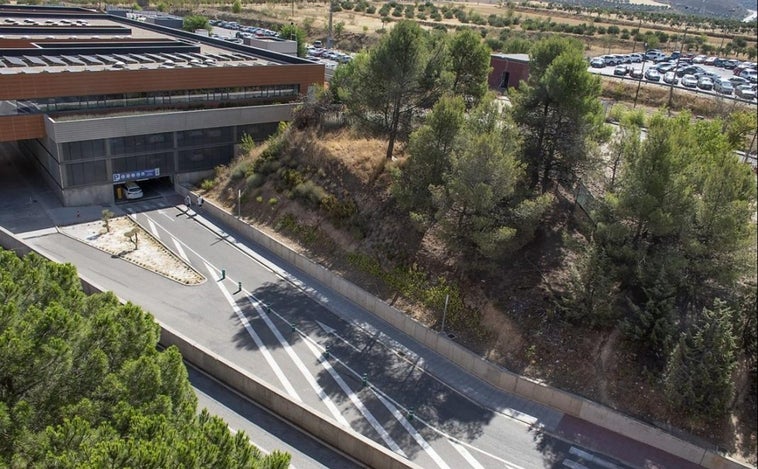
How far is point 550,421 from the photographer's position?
23438 mm

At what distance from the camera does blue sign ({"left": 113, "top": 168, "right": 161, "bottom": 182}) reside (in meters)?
40.8

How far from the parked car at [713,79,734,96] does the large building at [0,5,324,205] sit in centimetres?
4353

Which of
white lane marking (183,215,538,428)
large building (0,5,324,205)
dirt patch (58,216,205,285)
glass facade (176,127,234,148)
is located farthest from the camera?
glass facade (176,127,234,148)

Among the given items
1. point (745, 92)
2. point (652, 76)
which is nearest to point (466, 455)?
point (745, 92)

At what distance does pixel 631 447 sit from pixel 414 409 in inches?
338

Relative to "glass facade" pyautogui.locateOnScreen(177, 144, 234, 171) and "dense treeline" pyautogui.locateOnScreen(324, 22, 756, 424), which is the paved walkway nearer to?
"dense treeline" pyautogui.locateOnScreen(324, 22, 756, 424)

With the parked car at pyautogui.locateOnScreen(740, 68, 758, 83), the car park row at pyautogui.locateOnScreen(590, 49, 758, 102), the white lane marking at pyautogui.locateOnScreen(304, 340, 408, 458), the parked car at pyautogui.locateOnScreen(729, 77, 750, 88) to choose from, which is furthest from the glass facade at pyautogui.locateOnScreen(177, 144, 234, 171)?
the parked car at pyautogui.locateOnScreen(740, 68, 758, 83)

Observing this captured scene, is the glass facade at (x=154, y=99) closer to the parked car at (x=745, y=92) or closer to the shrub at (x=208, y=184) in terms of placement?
the shrub at (x=208, y=184)

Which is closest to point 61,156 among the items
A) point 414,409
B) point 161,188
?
point 161,188

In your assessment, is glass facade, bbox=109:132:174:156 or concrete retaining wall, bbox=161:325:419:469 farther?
glass facade, bbox=109:132:174:156

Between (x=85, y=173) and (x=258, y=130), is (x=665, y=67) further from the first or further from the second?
(x=85, y=173)

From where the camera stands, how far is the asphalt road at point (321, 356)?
22141 millimetres

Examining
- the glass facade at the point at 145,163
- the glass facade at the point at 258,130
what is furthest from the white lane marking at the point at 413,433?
the glass facade at the point at 258,130

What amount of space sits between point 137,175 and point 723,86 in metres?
60.3
